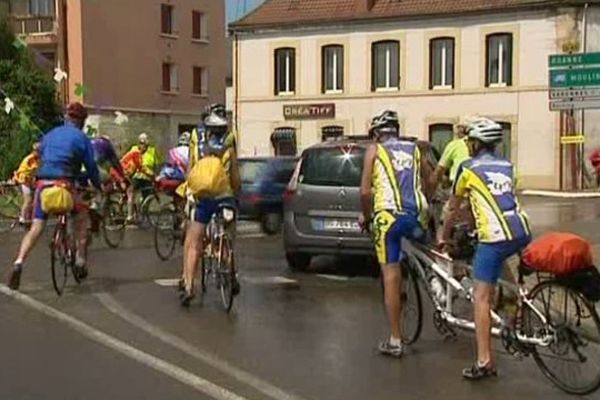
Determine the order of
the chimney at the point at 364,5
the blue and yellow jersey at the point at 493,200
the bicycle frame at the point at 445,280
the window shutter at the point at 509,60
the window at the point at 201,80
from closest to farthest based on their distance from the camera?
the blue and yellow jersey at the point at 493,200, the bicycle frame at the point at 445,280, the window shutter at the point at 509,60, the chimney at the point at 364,5, the window at the point at 201,80

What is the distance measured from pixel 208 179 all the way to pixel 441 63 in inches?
1294

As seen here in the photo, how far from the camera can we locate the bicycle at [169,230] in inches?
619

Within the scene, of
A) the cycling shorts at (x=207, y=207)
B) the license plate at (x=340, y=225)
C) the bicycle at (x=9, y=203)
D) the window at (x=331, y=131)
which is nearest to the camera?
the cycling shorts at (x=207, y=207)

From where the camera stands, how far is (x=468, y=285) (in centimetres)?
827

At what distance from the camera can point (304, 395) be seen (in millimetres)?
7352

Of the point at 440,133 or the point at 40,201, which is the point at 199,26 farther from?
the point at 40,201

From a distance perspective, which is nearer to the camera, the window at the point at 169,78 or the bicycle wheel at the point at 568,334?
the bicycle wheel at the point at 568,334

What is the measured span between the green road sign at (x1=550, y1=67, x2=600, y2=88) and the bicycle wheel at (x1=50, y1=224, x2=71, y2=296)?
7.18 m

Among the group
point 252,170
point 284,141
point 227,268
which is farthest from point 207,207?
point 284,141

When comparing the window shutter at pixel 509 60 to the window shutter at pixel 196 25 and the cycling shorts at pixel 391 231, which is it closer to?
the window shutter at pixel 196 25

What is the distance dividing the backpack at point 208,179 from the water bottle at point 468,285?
3100 millimetres

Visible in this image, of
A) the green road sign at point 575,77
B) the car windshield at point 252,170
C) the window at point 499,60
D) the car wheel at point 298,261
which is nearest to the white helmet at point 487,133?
the car wheel at point 298,261

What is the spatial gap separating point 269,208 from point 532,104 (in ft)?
72.5

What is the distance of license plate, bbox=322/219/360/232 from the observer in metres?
13.6
